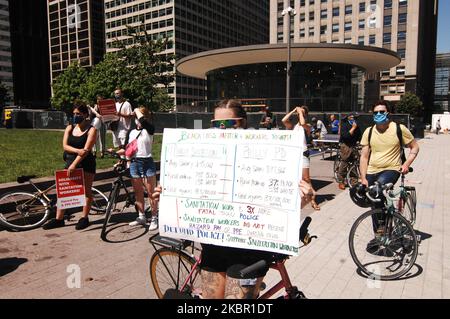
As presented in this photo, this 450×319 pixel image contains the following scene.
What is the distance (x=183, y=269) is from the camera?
3006mm

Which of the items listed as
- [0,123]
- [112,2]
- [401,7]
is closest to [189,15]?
[112,2]

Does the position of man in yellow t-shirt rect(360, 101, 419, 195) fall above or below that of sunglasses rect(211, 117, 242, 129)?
below

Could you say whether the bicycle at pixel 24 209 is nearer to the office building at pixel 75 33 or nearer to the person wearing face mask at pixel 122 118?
the person wearing face mask at pixel 122 118

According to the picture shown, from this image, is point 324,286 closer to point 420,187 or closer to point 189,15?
point 420,187

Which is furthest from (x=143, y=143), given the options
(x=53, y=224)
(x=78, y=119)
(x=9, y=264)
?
(x=9, y=264)

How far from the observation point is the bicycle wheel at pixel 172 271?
2.96 m

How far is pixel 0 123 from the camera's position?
125 feet

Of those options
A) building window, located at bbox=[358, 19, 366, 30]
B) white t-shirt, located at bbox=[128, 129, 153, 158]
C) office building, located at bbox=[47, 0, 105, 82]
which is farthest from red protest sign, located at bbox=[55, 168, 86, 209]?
office building, located at bbox=[47, 0, 105, 82]

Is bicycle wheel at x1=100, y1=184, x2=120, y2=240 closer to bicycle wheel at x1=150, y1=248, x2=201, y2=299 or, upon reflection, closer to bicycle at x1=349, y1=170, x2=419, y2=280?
bicycle wheel at x1=150, y1=248, x2=201, y2=299

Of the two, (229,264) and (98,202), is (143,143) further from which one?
(229,264)

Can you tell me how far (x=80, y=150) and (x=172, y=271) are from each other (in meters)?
3.48

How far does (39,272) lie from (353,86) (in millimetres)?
54453

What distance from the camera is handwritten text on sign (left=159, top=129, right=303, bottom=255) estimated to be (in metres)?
2.38

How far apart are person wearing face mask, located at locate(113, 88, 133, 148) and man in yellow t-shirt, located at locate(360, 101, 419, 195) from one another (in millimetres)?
5738
